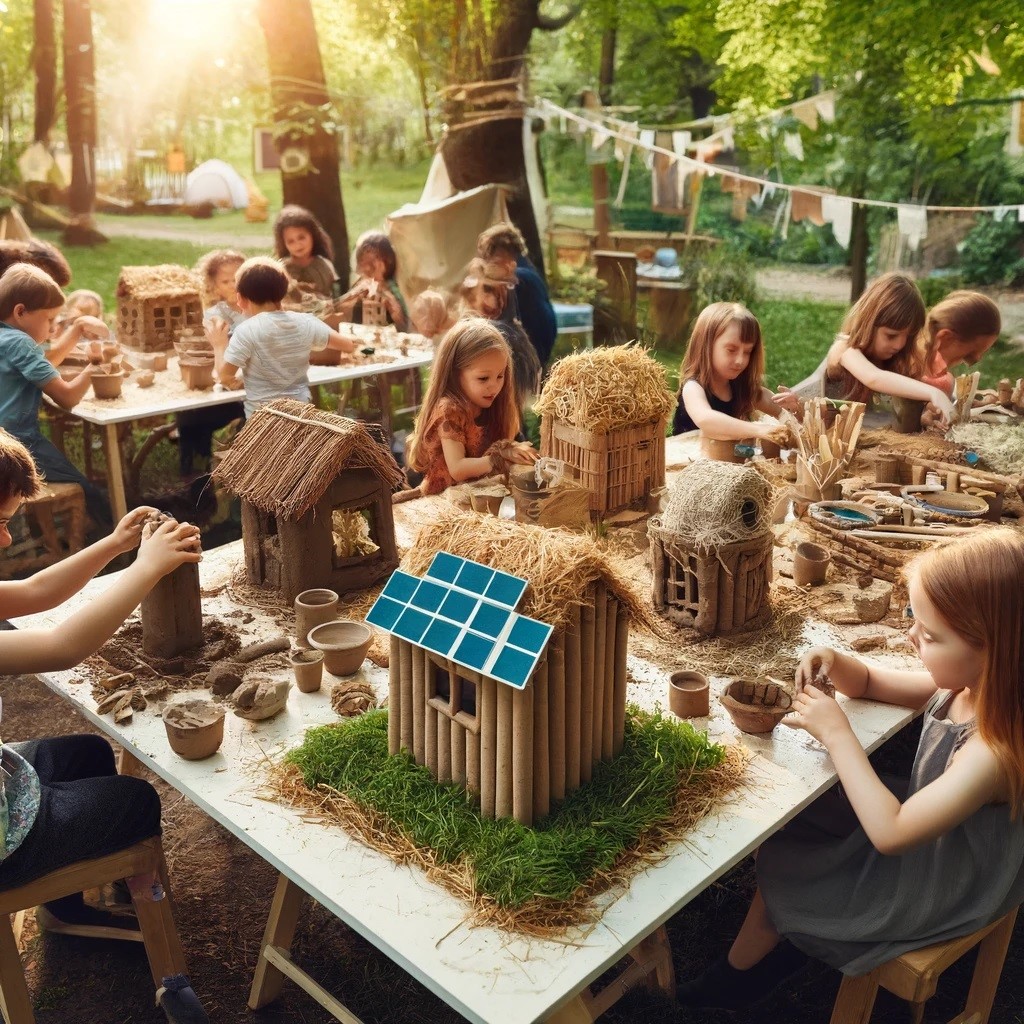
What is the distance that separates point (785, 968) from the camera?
327cm

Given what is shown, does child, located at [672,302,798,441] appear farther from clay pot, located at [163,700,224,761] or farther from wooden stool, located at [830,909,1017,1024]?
clay pot, located at [163,700,224,761]

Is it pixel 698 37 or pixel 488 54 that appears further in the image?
pixel 698 37

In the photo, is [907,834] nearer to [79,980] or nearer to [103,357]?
[79,980]

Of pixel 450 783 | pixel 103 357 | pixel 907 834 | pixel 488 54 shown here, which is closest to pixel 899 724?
pixel 907 834

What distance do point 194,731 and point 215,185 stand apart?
1464 cm

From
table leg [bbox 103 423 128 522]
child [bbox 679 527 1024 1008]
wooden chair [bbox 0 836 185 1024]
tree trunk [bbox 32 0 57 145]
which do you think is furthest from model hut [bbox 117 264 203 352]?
tree trunk [bbox 32 0 57 145]

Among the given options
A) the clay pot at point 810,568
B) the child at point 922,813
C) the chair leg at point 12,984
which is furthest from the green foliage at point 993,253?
the chair leg at point 12,984

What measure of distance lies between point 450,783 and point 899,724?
4.69 feet

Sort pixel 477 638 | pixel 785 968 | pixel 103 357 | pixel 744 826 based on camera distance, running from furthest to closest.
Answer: pixel 103 357 → pixel 785 968 → pixel 744 826 → pixel 477 638

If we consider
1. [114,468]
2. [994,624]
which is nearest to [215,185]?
[114,468]

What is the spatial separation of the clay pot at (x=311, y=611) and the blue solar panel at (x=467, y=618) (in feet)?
3.11

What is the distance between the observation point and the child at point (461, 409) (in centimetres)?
500

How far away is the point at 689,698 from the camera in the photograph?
3.18 metres

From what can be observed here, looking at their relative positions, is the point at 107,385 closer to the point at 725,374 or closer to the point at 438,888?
the point at 725,374
